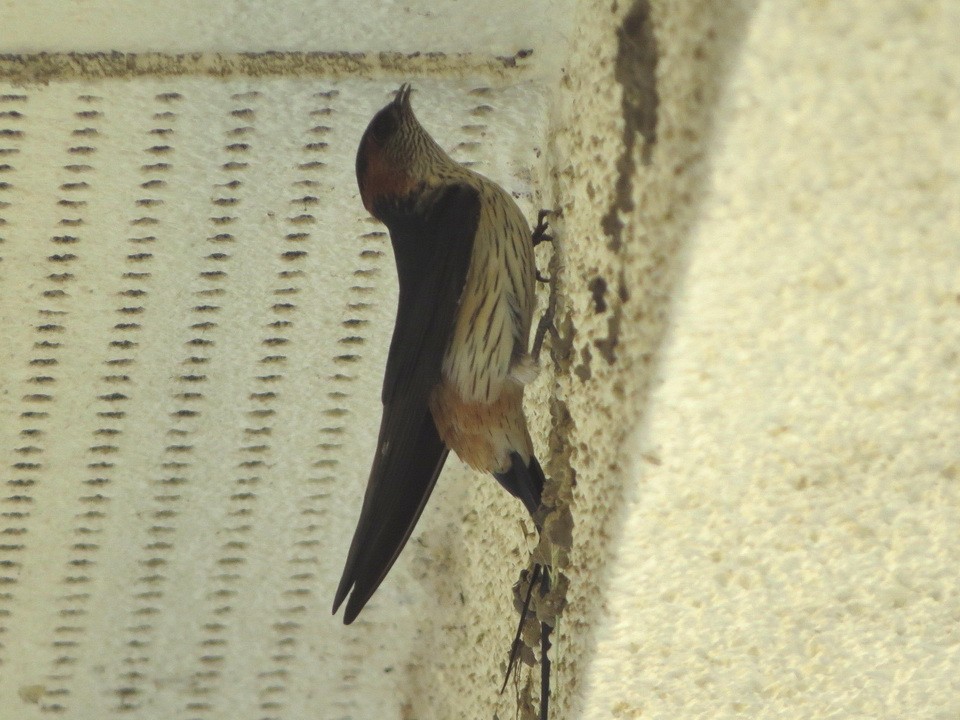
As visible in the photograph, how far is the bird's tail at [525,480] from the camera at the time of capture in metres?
1.13

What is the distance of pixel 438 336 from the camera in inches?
44.5

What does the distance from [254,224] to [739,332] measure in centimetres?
74

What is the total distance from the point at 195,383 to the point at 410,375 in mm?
364

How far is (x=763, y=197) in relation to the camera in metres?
0.56

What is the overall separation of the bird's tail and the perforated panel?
0.90ft

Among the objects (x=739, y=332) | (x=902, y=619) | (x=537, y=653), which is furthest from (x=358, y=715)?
(x=739, y=332)

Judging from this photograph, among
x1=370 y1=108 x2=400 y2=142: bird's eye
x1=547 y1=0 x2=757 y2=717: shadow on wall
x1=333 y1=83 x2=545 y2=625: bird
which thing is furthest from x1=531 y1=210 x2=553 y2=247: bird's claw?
x1=370 y1=108 x2=400 y2=142: bird's eye

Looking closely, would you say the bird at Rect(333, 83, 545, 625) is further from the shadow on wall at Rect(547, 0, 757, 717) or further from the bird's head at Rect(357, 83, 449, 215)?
the shadow on wall at Rect(547, 0, 757, 717)

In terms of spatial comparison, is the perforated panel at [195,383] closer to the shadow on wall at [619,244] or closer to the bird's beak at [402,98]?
the bird's beak at [402,98]

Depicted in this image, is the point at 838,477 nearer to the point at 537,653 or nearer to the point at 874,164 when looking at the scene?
the point at 874,164

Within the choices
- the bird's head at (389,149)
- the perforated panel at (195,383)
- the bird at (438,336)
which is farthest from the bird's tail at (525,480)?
the bird's head at (389,149)

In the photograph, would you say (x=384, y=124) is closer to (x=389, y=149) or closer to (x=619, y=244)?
(x=389, y=149)

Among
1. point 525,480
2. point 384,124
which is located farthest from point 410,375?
point 384,124

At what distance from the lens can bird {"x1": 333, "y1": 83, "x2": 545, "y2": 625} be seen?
110cm
